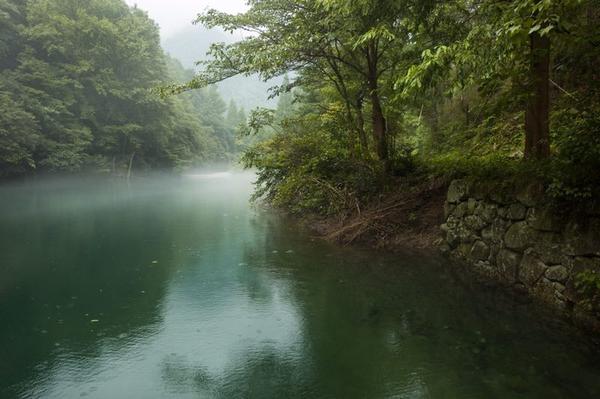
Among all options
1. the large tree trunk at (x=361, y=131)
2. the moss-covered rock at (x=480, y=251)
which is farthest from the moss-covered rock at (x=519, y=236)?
the large tree trunk at (x=361, y=131)

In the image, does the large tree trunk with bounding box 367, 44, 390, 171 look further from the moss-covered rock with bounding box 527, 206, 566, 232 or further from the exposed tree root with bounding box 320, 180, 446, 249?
the moss-covered rock with bounding box 527, 206, 566, 232

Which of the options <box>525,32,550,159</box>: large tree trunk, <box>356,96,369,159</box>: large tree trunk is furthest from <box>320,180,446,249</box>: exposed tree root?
<box>525,32,550,159</box>: large tree trunk

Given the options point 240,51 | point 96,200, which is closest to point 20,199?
point 96,200

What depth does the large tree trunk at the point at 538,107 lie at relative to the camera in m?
5.67

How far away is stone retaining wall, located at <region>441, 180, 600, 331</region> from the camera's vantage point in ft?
15.7

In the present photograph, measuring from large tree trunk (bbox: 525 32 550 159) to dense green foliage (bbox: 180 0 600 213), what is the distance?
16 mm

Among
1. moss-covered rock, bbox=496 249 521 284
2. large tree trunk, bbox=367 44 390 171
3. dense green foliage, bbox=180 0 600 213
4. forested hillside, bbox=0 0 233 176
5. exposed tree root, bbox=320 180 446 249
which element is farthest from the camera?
forested hillside, bbox=0 0 233 176

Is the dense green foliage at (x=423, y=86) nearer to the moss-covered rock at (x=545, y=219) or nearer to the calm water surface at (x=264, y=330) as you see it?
the moss-covered rock at (x=545, y=219)

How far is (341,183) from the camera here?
10781 mm

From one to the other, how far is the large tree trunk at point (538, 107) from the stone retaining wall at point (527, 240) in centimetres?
75

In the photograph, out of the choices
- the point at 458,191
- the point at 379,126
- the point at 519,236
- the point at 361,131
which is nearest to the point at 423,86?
the point at 519,236

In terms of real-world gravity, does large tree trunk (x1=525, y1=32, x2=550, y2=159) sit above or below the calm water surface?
above

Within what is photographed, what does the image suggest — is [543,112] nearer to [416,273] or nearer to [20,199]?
[416,273]

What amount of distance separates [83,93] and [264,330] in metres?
30.8
